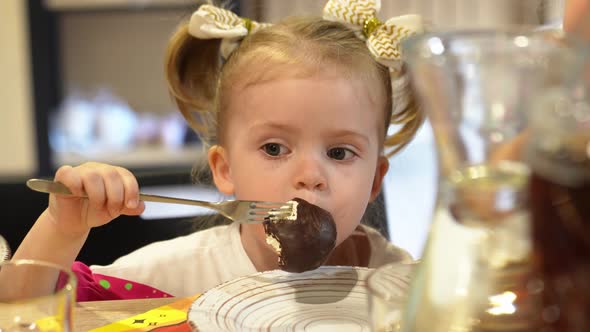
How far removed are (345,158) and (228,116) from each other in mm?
233

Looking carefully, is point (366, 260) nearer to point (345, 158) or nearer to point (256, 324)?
point (345, 158)

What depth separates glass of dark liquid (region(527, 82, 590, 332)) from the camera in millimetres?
425

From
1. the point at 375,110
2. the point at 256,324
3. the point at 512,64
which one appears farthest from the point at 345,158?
the point at 512,64

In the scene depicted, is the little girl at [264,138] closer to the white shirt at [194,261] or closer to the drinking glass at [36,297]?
the white shirt at [194,261]

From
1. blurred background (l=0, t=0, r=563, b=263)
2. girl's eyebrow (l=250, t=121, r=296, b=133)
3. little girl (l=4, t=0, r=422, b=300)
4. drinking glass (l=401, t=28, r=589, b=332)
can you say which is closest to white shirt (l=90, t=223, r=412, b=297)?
little girl (l=4, t=0, r=422, b=300)

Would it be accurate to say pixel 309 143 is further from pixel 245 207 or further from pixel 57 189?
pixel 57 189

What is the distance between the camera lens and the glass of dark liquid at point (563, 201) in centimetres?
42

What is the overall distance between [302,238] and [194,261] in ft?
1.45

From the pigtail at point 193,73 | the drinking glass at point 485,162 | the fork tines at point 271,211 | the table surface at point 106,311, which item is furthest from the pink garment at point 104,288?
the drinking glass at point 485,162

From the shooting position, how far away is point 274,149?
1116 mm

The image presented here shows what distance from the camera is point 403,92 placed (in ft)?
4.40

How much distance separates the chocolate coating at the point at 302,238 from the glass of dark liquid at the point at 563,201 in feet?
1.50

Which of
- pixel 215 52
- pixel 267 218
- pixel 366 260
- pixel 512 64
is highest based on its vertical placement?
pixel 215 52

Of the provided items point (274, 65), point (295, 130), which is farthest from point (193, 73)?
point (295, 130)
